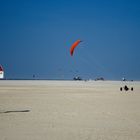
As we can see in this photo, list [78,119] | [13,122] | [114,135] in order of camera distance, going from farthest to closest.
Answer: [78,119], [13,122], [114,135]

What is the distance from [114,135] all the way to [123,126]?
1.74 meters

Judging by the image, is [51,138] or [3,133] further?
[3,133]

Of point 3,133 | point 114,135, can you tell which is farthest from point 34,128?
point 114,135

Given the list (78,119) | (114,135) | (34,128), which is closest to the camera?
(114,135)

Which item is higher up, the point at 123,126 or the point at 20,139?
the point at 123,126

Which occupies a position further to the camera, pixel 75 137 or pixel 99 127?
pixel 99 127

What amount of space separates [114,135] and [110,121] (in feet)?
9.29

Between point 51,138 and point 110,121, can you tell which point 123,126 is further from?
point 51,138

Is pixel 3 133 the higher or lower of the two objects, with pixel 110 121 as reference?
lower

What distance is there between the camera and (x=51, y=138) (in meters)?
8.67

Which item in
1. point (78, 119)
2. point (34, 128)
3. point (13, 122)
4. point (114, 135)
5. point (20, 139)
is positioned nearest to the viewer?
point (20, 139)

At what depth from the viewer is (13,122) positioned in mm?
11516

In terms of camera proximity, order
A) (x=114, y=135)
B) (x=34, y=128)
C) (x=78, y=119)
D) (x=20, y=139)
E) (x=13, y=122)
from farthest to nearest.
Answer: (x=78, y=119) → (x=13, y=122) → (x=34, y=128) → (x=114, y=135) → (x=20, y=139)

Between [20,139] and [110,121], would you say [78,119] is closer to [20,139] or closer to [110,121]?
[110,121]
